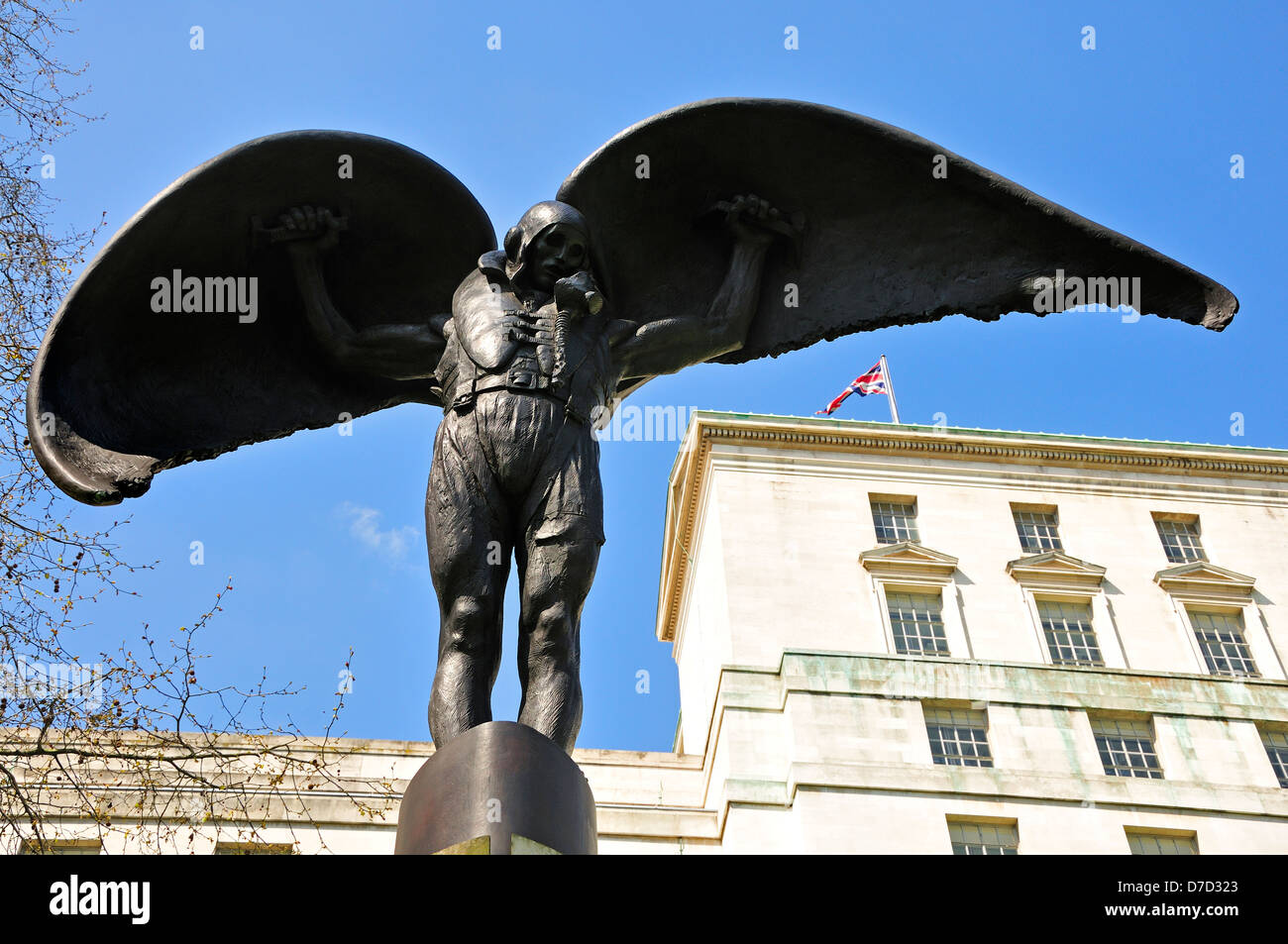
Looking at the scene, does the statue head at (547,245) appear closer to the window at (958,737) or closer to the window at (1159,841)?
the window at (958,737)

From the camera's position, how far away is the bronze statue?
509 cm

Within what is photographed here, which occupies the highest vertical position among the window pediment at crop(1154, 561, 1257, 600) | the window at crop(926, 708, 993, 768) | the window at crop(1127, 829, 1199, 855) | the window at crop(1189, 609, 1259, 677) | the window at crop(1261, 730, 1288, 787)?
the window pediment at crop(1154, 561, 1257, 600)

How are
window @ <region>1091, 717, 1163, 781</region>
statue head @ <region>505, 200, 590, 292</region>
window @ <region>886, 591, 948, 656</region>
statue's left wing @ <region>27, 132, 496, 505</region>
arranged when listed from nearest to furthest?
statue's left wing @ <region>27, 132, 496, 505</region>, statue head @ <region>505, 200, 590, 292</region>, window @ <region>1091, 717, 1163, 781</region>, window @ <region>886, 591, 948, 656</region>

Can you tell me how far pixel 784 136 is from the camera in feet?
19.4

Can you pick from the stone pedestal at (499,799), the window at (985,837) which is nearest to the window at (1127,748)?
the window at (985,837)

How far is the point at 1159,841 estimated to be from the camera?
36188 mm

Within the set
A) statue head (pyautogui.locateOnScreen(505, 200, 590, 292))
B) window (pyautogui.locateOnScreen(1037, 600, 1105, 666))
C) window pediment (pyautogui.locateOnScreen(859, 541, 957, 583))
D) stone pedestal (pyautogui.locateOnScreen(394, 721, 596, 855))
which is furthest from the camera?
window pediment (pyautogui.locateOnScreen(859, 541, 957, 583))

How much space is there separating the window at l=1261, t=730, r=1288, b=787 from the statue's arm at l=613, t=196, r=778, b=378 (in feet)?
123

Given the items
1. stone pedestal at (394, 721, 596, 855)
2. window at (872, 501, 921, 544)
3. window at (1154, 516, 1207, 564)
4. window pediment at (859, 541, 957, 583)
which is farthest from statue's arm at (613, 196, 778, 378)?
window at (1154, 516, 1207, 564)

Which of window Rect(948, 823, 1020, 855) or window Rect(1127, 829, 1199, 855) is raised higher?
window Rect(948, 823, 1020, 855)

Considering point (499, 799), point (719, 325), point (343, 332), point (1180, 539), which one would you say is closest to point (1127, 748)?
point (1180, 539)

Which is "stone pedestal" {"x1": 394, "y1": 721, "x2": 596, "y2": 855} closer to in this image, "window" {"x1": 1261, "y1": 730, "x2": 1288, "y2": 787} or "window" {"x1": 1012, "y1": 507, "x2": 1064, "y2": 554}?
"window" {"x1": 1261, "y1": 730, "x2": 1288, "y2": 787}

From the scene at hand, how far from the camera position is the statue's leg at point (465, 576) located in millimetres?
4828
